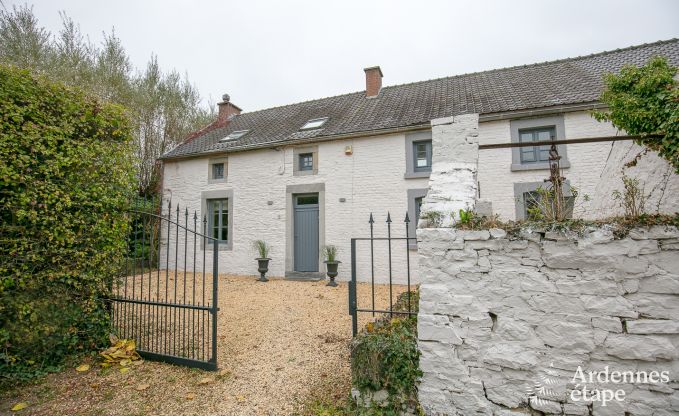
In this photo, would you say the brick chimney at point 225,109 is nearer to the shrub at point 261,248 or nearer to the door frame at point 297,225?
the door frame at point 297,225

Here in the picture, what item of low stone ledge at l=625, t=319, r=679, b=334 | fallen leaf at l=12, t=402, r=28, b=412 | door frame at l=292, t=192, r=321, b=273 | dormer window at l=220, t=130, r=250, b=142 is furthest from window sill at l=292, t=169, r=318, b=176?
low stone ledge at l=625, t=319, r=679, b=334

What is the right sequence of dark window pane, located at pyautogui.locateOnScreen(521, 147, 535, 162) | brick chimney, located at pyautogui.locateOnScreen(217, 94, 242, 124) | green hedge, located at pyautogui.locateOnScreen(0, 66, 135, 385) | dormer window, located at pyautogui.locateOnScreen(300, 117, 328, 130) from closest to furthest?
1. green hedge, located at pyautogui.locateOnScreen(0, 66, 135, 385)
2. dark window pane, located at pyautogui.locateOnScreen(521, 147, 535, 162)
3. dormer window, located at pyautogui.locateOnScreen(300, 117, 328, 130)
4. brick chimney, located at pyautogui.locateOnScreen(217, 94, 242, 124)

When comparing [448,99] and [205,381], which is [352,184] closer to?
[448,99]

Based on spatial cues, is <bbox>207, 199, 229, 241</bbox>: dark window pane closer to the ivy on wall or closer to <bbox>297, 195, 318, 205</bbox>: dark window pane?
<bbox>297, 195, 318, 205</bbox>: dark window pane

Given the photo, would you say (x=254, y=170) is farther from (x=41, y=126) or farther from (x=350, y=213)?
(x=41, y=126)

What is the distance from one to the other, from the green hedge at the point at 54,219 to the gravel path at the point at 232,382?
0.49m

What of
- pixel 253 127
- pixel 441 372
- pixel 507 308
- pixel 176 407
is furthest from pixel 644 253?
pixel 253 127

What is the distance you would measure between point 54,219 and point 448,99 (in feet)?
32.7

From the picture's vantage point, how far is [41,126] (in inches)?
140

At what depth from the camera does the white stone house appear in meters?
8.01

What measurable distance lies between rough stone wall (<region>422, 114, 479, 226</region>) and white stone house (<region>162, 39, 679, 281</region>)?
5.35 metres

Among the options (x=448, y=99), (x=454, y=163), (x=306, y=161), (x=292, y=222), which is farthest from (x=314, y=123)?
(x=454, y=163)

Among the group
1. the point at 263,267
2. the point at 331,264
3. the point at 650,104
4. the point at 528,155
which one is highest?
the point at 528,155

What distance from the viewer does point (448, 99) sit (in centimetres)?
1005
